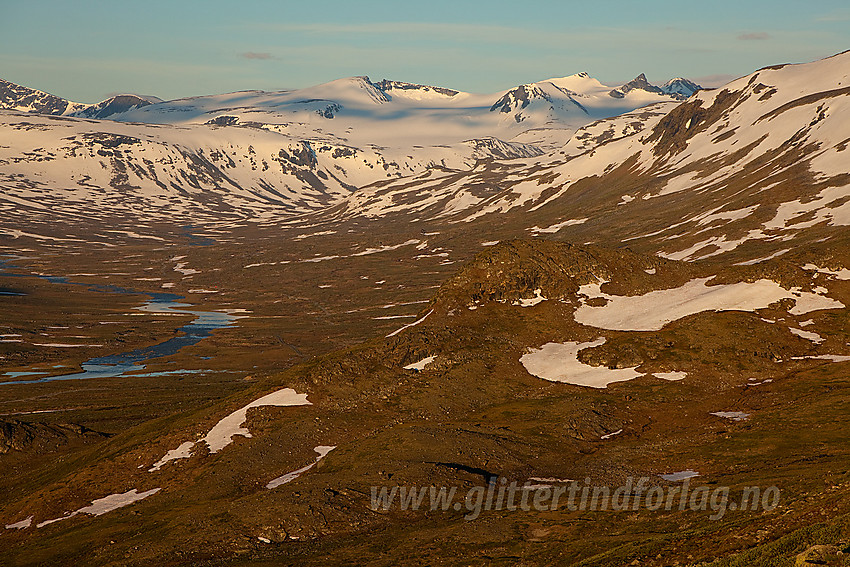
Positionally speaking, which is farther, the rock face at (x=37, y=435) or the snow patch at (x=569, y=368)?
the rock face at (x=37, y=435)

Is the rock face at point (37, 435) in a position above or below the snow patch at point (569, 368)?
below

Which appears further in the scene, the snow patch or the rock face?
the rock face

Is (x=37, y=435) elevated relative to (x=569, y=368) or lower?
lower

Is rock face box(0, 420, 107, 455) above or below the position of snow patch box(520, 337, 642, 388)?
below

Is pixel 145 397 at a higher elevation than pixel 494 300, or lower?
lower

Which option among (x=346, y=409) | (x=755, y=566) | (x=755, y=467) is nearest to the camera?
(x=755, y=566)

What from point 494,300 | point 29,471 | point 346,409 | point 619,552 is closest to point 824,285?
point 494,300

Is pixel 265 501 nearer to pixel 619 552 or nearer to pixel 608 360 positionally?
pixel 619 552

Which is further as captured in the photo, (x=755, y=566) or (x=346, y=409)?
(x=346, y=409)
